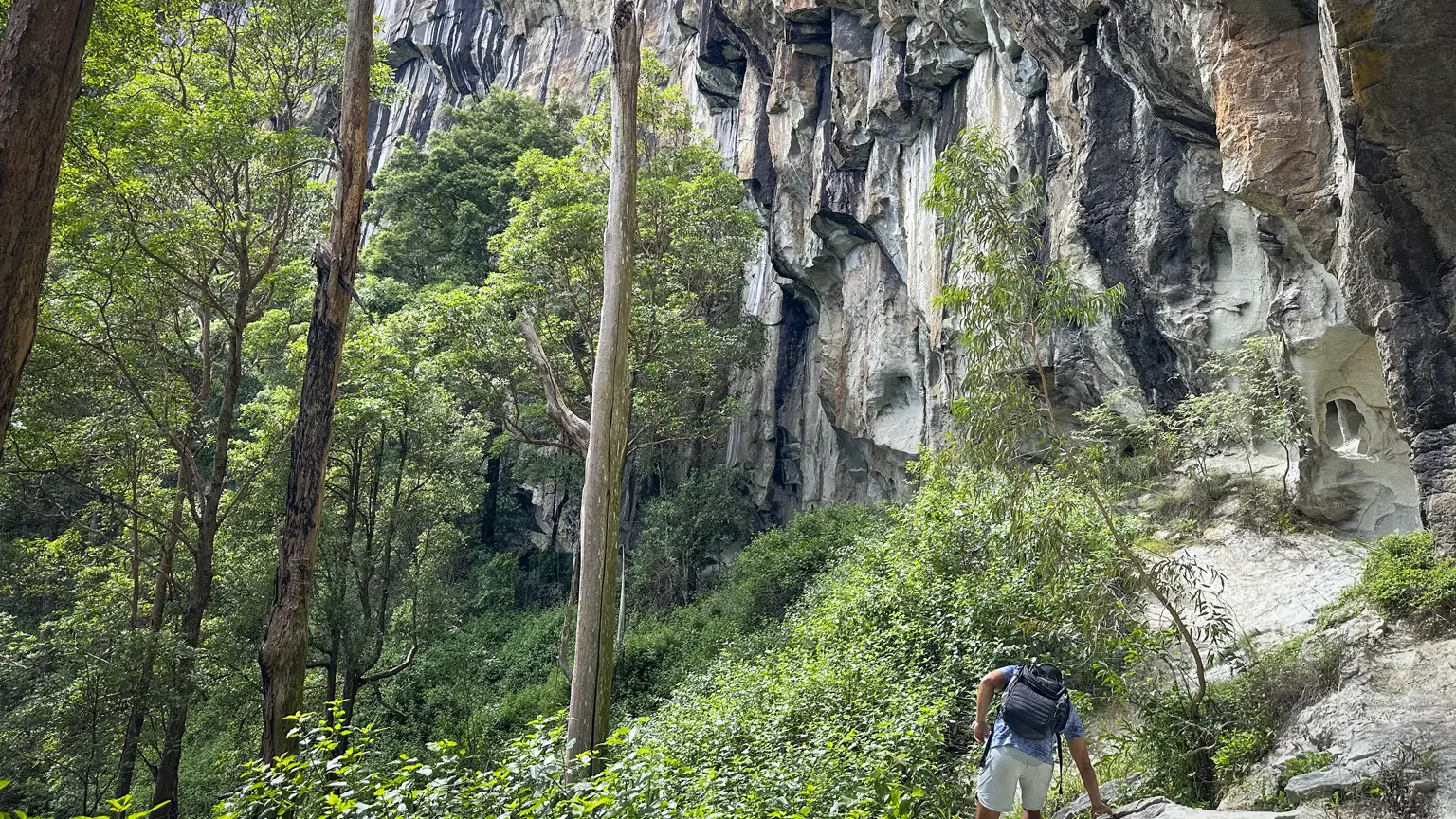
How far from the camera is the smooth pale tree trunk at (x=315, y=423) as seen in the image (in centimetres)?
704

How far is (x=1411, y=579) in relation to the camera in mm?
5684

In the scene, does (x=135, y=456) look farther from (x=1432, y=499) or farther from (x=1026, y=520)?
(x=1432, y=499)

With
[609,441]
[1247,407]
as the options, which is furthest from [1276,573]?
[609,441]

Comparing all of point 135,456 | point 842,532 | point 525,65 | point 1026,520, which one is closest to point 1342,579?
point 1026,520

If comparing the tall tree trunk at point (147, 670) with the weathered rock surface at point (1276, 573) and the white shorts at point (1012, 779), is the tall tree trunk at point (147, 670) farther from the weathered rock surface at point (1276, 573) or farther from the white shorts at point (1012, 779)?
the weathered rock surface at point (1276, 573)

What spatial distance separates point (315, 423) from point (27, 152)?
4.25m

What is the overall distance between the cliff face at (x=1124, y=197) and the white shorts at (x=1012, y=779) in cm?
330

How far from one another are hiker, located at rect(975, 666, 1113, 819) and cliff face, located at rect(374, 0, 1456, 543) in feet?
10.1

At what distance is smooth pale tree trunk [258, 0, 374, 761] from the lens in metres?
7.04

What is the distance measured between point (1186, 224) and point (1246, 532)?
3.68 meters

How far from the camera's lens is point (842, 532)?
616 inches

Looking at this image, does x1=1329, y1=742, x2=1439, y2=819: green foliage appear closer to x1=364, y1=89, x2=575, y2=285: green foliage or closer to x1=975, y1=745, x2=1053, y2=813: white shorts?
x1=975, y1=745, x2=1053, y2=813: white shorts

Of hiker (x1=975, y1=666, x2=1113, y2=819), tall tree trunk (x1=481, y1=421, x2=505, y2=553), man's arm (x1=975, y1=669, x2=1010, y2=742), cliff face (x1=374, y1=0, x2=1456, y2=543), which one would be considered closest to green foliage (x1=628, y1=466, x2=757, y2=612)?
cliff face (x1=374, y1=0, x2=1456, y2=543)

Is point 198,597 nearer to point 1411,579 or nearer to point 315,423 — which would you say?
point 315,423
